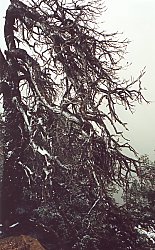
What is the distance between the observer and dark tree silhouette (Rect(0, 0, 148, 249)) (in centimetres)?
712

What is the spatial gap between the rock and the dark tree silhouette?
2.75ft

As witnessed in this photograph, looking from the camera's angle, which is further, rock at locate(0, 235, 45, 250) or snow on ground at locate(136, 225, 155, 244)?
snow on ground at locate(136, 225, 155, 244)

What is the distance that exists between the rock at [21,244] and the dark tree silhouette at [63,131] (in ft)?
2.75

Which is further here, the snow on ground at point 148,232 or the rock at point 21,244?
the snow on ground at point 148,232

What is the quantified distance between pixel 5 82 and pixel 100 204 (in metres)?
3.22

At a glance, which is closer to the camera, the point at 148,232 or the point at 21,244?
the point at 21,244

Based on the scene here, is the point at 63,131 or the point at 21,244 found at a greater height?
the point at 63,131

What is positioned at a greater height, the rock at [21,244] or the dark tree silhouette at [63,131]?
the dark tree silhouette at [63,131]

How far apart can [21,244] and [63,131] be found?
6.83 feet

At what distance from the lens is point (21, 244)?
6320 millimetres

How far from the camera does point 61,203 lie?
7.68 metres

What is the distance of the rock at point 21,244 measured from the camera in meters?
6.24

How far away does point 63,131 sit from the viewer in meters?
7.52

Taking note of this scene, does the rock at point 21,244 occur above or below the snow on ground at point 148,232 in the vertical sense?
below
